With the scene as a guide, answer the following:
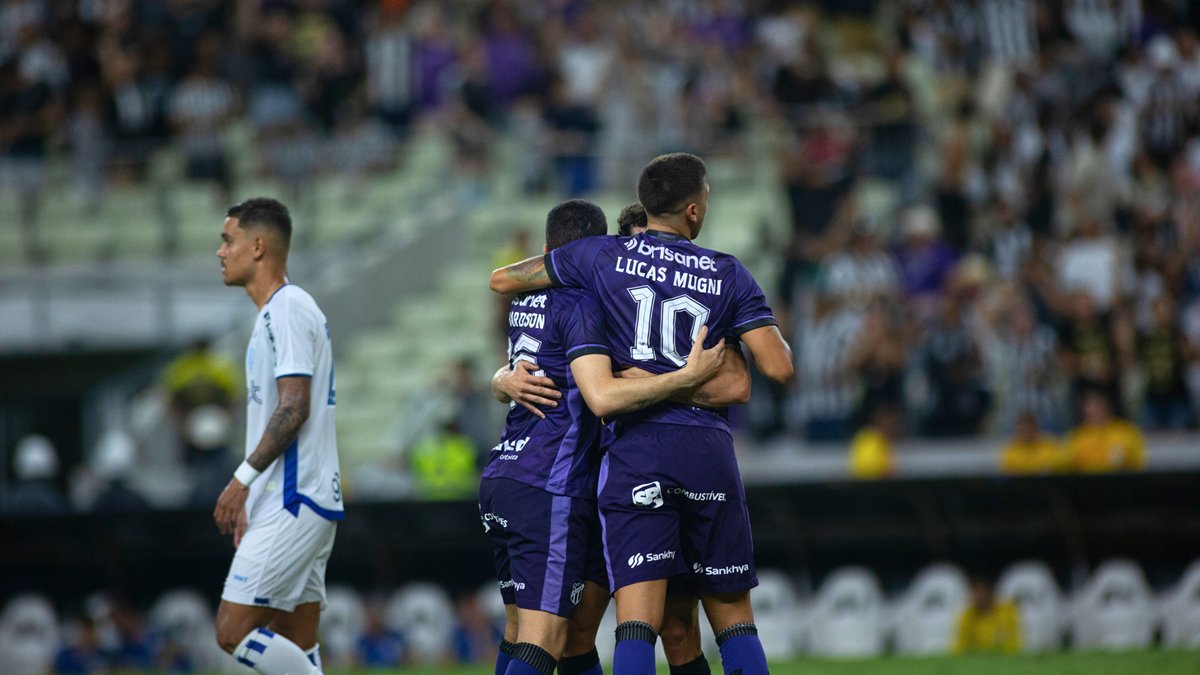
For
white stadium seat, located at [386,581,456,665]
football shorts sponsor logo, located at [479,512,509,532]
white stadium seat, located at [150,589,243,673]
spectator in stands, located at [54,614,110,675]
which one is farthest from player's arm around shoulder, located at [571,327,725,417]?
spectator in stands, located at [54,614,110,675]

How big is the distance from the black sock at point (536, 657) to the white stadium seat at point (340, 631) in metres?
6.53

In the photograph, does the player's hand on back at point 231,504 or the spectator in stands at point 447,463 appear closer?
the player's hand on back at point 231,504

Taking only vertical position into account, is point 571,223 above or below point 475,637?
above

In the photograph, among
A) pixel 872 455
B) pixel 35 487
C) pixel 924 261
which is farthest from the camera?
pixel 924 261

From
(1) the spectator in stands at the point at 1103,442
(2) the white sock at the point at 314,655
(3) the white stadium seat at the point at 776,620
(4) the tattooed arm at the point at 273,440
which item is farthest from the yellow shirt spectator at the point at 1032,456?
(4) the tattooed arm at the point at 273,440

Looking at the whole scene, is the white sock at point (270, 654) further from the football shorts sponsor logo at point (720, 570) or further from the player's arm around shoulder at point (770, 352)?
the player's arm around shoulder at point (770, 352)

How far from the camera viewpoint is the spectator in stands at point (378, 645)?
38.7ft

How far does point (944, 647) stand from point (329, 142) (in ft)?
34.2

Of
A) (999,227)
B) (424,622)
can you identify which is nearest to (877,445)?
(999,227)

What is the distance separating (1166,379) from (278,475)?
29.0ft

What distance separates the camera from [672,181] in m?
5.78

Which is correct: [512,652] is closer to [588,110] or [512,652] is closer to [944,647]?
[944,647]

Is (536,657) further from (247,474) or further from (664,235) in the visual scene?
(664,235)

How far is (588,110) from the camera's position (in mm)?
16562
